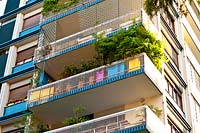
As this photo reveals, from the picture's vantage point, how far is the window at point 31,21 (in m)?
28.3

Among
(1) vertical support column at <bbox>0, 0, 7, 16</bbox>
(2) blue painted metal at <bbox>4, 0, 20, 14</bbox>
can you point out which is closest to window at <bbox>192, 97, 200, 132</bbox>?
(2) blue painted metal at <bbox>4, 0, 20, 14</bbox>

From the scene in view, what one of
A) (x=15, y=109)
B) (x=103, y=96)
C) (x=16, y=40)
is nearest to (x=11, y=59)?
(x=16, y=40)

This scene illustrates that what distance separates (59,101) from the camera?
21297 mm

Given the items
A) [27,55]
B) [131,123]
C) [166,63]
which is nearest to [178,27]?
[166,63]

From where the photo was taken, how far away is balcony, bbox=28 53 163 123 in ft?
64.1

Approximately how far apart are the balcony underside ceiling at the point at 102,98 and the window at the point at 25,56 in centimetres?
552

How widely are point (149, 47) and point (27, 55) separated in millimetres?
9341

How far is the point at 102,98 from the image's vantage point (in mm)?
20609

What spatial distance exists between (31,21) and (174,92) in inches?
404

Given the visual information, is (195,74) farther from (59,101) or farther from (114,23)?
(59,101)

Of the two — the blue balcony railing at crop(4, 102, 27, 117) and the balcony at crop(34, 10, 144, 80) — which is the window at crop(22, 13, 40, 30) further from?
the blue balcony railing at crop(4, 102, 27, 117)

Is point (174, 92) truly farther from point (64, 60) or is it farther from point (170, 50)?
point (64, 60)

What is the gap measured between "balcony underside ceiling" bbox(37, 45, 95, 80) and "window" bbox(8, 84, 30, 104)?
7.50 ft

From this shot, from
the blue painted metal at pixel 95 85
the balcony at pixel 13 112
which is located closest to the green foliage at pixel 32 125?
the blue painted metal at pixel 95 85
